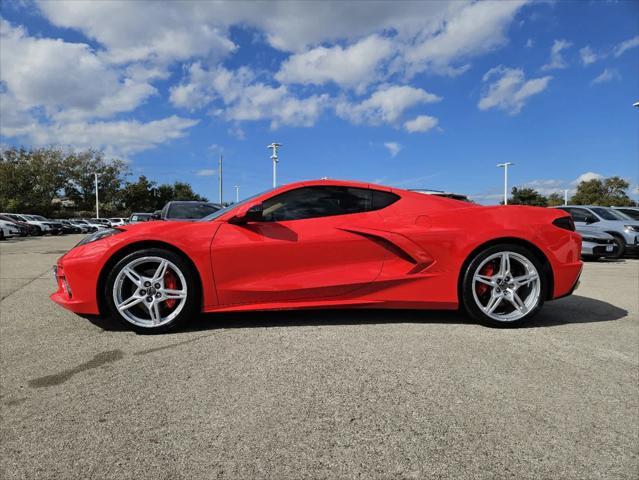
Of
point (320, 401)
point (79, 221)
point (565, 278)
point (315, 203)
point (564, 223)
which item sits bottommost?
point (320, 401)

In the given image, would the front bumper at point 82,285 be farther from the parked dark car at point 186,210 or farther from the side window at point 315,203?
the parked dark car at point 186,210

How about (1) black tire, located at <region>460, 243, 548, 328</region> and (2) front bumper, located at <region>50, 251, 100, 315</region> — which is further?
(1) black tire, located at <region>460, 243, 548, 328</region>

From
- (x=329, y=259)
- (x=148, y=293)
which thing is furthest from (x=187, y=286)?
(x=329, y=259)

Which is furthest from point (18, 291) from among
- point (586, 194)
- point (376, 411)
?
point (586, 194)

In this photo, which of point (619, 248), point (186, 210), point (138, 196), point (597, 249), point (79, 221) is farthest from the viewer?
point (138, 196)

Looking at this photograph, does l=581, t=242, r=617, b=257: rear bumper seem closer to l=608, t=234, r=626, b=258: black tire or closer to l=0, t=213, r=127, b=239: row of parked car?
l=608, t=234, r=626, b=258: black tire

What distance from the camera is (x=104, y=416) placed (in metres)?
2.07

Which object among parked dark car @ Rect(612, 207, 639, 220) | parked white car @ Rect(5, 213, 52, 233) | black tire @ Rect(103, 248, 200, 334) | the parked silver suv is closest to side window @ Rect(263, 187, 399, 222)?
black tire @ Rect(103, 248, 200, 334)

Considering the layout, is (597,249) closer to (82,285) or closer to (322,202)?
(322,202)

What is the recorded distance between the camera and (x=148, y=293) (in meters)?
3.46

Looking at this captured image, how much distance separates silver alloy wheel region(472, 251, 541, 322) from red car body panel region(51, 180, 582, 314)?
0.54 feet

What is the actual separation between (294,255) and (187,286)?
90cm

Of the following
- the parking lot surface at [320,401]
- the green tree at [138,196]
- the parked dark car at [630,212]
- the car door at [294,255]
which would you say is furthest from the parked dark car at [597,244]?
the green tree at [138,196]

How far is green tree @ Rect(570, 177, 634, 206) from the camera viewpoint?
5574 centimetres
